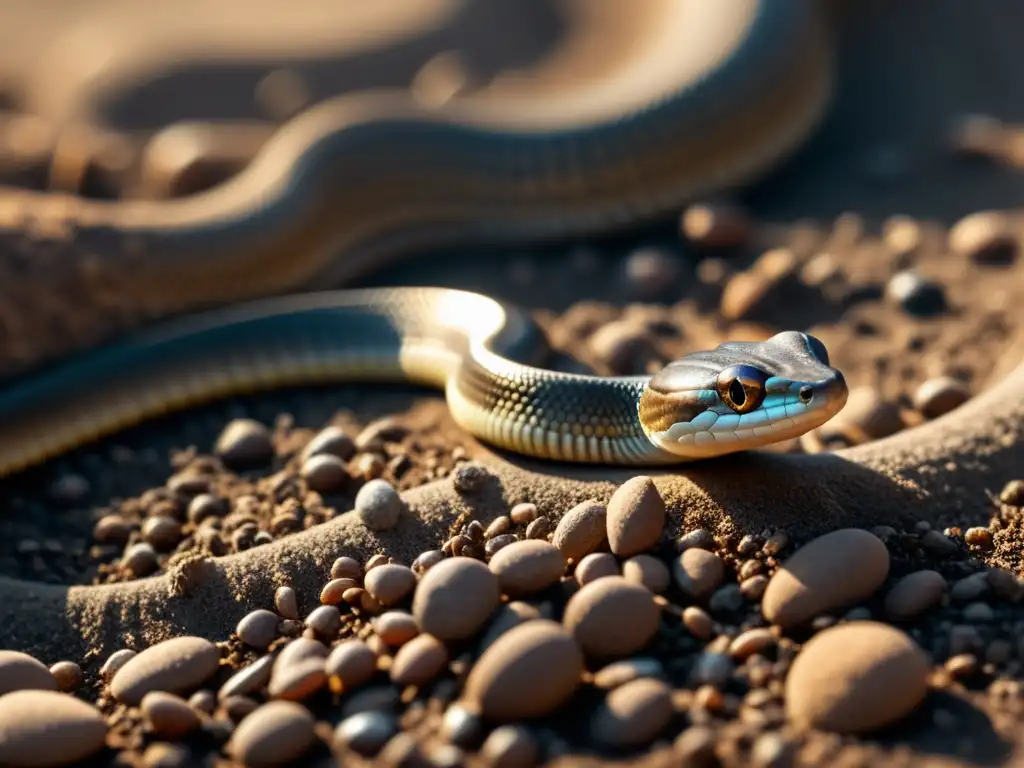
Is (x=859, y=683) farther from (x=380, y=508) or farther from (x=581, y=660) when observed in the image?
(x=380, y=508)

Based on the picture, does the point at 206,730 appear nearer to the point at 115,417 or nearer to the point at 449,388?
the point at 449,388

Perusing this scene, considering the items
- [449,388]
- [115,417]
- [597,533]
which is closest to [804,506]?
[597,533]

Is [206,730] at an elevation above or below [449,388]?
below

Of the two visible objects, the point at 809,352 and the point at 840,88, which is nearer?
the point at 809,352

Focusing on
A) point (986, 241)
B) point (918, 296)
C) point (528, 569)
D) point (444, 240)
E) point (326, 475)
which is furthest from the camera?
point (444, 240)

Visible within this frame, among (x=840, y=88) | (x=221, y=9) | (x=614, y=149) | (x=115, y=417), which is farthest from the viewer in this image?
(x=221, y=9)

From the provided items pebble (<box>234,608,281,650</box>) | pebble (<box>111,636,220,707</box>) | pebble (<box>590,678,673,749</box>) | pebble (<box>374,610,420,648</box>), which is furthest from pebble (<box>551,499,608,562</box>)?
pebble (<box>111,636,220,707</box>)

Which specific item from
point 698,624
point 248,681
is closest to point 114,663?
point 248,681
